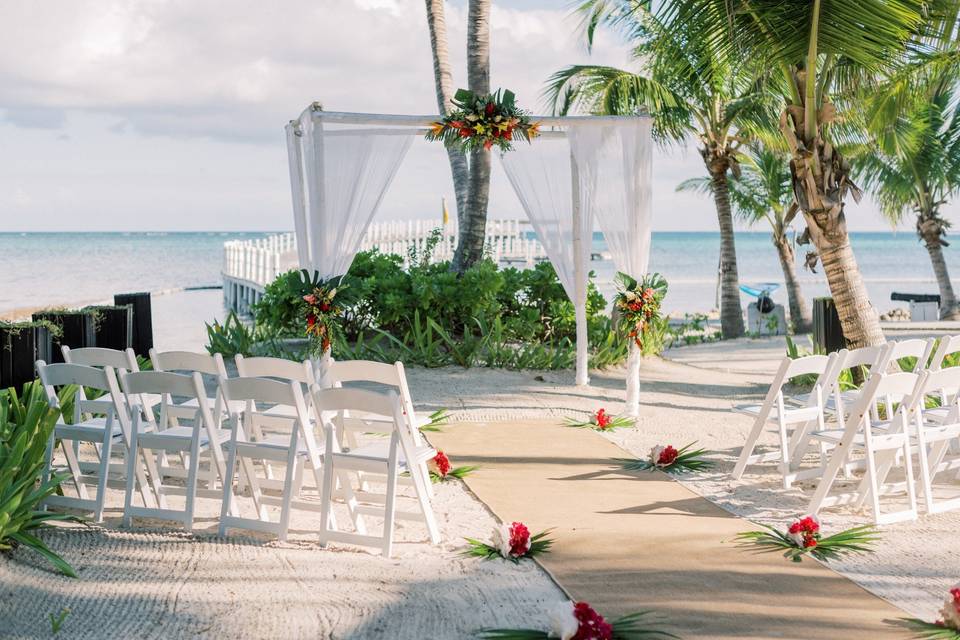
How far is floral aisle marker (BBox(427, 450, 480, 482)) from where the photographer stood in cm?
579

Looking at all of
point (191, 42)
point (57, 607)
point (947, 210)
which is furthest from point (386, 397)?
point (191, 42)

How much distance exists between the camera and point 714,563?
13.9 ft

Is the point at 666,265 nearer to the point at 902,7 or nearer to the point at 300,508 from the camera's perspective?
the point at 902,7

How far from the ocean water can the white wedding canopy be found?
1459cm

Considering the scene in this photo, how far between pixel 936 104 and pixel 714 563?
14.9m

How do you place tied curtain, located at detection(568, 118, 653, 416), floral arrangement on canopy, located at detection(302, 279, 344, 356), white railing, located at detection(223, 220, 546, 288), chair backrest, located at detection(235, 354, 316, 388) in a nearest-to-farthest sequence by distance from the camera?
chair backrest, located at detection(235, 354, 316, 388) < floral arrangement on canopy, located at detection(302, 279, 344, 356) < tied curtain, located at detection(568, 118, 653, 416) < white railing, located at detection(223, 220, 546, 288)

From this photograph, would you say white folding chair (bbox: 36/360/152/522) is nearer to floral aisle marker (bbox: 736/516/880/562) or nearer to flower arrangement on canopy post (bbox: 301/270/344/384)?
flower arrangement on canopy post (bbox: 301/270/344/384)

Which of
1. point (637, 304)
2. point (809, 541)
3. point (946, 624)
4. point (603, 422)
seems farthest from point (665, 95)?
point (946, 624)

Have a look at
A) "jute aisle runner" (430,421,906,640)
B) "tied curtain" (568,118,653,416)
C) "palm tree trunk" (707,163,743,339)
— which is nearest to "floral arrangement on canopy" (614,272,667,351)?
"tied curtain" (568,118,653,416)

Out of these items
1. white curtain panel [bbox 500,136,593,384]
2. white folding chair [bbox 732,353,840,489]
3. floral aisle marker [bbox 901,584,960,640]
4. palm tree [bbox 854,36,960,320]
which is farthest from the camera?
palm tree [bbox 854,36,960,320]

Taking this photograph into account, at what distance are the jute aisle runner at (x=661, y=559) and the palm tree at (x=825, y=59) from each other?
3094 millimetres

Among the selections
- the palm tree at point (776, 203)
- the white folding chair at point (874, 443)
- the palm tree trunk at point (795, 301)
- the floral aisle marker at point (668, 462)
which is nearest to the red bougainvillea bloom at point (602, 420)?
the floral aisle marker at point (668, 462)

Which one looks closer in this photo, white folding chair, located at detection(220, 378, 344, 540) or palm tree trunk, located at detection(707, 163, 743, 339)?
white folding chair, located at detection(220, 378, 344, 540)

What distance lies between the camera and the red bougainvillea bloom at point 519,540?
4.23 m
